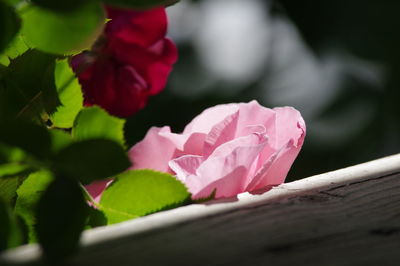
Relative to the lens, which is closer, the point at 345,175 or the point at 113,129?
the point at 113,129

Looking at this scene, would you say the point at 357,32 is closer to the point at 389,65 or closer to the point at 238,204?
the point at 389,65

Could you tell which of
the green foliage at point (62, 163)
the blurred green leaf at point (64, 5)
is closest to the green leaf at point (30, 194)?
the green foliage at point (62, 163)

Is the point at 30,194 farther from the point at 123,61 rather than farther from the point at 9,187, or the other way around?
the point at 123,61

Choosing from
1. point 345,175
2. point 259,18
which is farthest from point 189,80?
point 345,175

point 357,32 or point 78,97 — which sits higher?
point 78,97

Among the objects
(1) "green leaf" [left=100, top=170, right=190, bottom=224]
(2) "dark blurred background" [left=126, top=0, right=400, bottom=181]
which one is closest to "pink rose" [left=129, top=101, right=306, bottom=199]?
(1) "green leaf" [left=100, top=170, right=190, bottom=224]

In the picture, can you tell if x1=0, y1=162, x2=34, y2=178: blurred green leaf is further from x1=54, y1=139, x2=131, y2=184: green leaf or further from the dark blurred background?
the dark blurred background

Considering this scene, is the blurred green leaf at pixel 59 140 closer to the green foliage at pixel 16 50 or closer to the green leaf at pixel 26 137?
the green leaf at pixel 26 137
